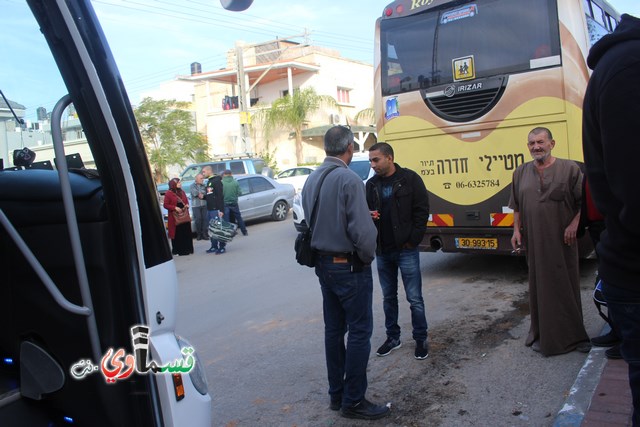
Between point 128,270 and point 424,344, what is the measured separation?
3555mm

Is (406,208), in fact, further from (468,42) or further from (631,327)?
(468,42)

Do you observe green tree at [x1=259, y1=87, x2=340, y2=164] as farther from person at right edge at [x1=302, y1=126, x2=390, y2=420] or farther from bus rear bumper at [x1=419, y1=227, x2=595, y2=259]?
person at right edge at [x1=302, y1=126, x2=390, y2=420]

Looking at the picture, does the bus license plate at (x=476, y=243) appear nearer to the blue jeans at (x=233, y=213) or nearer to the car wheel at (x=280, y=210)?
the blue jeans at (x=233, y=213)

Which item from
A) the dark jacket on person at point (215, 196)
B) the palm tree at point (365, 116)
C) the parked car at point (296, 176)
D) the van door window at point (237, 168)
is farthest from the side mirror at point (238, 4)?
the palm tree at point (365, 116)

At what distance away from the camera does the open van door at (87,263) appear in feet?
6.61

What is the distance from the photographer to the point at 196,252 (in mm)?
13375

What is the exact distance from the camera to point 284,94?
1495 inches

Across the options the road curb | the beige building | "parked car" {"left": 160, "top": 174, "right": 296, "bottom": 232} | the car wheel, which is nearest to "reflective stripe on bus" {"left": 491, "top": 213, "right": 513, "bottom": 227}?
the road curb

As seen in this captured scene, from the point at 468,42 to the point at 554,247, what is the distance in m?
3.73

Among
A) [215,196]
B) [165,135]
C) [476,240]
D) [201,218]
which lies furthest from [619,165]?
[165,135]

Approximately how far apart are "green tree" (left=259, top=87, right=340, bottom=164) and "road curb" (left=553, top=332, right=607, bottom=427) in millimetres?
30496

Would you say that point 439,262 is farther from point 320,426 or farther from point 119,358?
point 119,358

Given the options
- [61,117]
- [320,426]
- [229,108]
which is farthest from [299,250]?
[229,108]

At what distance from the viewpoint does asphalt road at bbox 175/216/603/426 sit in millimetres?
4203
